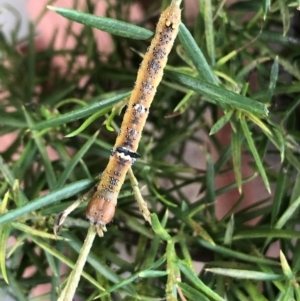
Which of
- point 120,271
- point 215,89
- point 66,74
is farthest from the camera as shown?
point 66,74

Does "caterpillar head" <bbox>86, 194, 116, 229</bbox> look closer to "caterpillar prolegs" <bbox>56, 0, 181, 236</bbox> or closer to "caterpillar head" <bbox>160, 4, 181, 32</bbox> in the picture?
"caterpillar prolegs" <bbox>56, 0, 181, 236</bbox>

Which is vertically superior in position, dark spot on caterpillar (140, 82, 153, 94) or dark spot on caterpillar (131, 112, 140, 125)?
dark spot on caterpillar (140, 82, 153, 94)

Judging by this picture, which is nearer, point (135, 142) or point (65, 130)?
point (135, 142)

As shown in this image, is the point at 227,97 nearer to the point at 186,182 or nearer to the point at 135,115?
the point at 135,115

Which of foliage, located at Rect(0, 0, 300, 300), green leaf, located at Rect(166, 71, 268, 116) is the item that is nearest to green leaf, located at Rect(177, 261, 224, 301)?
foliage, located at Rect(0, 0, 300, 300)

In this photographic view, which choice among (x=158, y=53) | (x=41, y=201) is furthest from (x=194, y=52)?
(x=41, y=201)

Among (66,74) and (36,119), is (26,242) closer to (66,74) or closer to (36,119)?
(36,119)

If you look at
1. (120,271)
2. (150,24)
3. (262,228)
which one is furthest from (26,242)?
(150,24)

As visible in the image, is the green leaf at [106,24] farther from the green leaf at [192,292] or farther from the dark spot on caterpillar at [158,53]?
the green leaf at [192,292]
